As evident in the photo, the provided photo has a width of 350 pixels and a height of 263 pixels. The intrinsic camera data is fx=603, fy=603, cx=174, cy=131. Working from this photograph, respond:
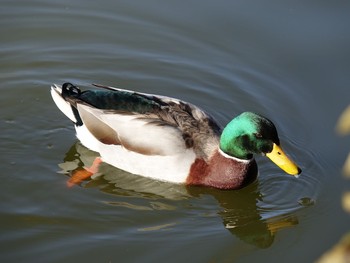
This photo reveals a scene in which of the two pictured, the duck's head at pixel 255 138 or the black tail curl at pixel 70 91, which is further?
the black tail curl at pixel 70 91

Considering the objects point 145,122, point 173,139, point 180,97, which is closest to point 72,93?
point 145,122

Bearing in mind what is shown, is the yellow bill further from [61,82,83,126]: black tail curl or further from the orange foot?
[61,82,83,126]: black tail curl

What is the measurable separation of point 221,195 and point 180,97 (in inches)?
70.0

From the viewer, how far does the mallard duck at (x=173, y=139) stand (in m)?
5.73

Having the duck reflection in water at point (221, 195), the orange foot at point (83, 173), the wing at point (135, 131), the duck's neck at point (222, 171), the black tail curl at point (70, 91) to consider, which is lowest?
the orange foot at point (83, 173)

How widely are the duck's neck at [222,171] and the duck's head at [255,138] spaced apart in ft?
0.48

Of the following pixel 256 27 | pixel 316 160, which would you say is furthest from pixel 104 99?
pixel 256 27

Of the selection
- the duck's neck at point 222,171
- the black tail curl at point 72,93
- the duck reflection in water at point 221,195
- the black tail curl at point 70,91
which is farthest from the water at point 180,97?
the black tail curl at point 70,91

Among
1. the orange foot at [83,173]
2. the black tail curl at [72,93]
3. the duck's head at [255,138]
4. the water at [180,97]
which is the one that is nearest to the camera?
the water at [180,97]

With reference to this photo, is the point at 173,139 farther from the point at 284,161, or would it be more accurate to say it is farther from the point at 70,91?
the point at 70,91

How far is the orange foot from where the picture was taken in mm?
6070

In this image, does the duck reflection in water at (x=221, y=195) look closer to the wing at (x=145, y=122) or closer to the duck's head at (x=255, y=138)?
the wing at (x=145, y=122)

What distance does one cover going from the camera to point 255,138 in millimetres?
5703

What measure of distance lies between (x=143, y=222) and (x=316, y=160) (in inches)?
87.0
